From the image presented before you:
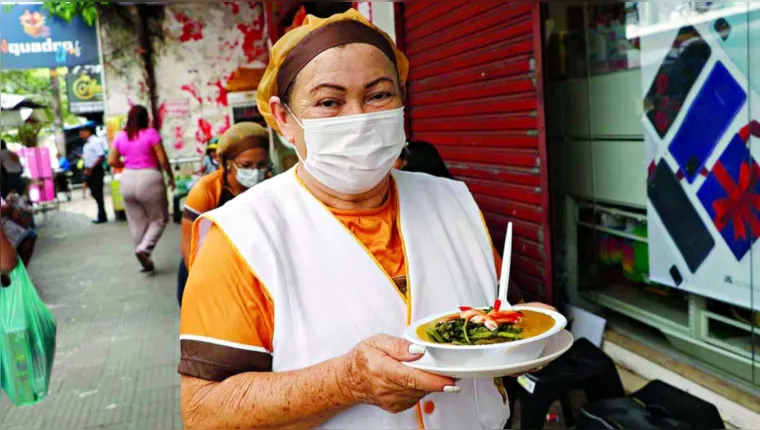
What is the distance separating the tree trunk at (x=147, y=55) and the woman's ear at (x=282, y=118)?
11825mm

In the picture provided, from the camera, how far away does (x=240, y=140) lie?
11.3ft

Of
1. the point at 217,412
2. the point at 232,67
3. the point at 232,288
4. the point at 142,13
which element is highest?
the point at 142,13

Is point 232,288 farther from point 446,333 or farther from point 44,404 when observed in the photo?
point 44,404

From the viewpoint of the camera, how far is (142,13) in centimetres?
1281

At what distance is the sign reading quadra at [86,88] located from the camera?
1270 cm

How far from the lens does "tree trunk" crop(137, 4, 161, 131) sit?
41.3ft

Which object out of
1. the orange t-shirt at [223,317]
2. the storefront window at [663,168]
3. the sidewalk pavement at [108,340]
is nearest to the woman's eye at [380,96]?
the orange t-shirt at [223,317]

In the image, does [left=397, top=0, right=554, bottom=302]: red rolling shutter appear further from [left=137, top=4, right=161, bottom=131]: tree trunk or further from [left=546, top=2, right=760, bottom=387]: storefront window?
[left=137, top=4, right=161, bottom=131]: tree trunk

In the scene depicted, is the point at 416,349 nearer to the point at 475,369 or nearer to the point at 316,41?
the point at 475,369

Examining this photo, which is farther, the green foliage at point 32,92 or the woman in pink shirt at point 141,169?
the woman in pink shirt at point 141,169

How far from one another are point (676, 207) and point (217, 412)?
2.51 m

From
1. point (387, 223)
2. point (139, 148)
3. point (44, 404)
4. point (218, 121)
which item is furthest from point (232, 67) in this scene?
point (387, 223)

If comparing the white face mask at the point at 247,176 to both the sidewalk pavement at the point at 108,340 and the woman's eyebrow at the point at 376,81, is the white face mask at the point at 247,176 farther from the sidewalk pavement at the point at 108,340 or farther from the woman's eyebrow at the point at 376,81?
the woman's eyebrow at the point at 376,81

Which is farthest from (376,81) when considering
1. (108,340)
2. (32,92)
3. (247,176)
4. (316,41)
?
(32,92)
